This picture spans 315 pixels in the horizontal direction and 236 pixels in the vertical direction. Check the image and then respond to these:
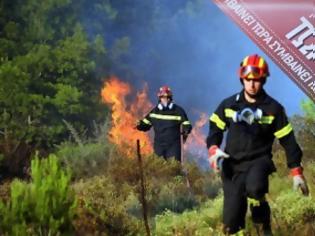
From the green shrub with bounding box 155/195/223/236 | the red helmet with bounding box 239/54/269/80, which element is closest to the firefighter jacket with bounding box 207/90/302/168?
the red helmet with bounding box 239/54/269/80

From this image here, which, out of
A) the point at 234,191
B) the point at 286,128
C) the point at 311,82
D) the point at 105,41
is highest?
the point at 105,41

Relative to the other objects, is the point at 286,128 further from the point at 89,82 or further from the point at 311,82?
the point at 89,82

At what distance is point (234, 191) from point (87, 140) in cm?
146

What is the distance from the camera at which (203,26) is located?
6156 mm

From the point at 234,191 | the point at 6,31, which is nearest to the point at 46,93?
the point at 6,31

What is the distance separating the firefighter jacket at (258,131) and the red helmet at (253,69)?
0.14 meters

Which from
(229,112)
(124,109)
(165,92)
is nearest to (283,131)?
(229,112)

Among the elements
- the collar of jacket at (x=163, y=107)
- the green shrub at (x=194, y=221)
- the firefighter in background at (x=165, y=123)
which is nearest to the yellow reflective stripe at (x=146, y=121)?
the firefighter in background at (x=165, y=123)

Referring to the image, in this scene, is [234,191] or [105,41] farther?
[105,41]

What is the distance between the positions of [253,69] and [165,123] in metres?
1.41

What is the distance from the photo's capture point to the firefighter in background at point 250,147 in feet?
16.6

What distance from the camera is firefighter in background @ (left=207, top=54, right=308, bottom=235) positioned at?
5062 millimetres

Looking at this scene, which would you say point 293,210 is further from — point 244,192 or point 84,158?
point 84,158

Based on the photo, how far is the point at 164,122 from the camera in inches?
248
